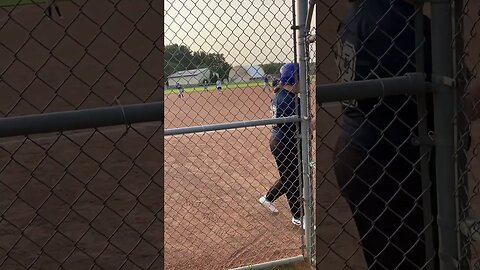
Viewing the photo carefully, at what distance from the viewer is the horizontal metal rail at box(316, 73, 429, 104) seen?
1577 mm

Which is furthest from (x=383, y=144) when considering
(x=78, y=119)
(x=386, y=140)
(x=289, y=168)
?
(x=289, y=168)

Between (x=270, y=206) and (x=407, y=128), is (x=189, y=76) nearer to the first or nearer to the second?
(x=270, y=206)

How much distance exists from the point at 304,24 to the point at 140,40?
55.2 inches

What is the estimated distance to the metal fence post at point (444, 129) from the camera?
65.6 inches

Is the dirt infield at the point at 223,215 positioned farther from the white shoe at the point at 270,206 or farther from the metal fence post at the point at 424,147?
the metal fence post at the point at 424,147

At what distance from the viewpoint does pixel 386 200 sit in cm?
210

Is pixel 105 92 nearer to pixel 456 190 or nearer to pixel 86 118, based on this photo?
pixel 86 118

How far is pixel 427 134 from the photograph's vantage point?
5.85ft

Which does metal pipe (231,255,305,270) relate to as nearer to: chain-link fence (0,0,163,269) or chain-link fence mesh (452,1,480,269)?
chain-link fence (0,0,163,269)

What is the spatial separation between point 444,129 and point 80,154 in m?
2.28

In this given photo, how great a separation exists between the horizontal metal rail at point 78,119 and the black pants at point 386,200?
943mm

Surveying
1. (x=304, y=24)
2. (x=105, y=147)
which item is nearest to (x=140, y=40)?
(x=105, y=147)

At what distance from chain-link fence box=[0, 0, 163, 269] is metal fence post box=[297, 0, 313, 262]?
1.24 metres

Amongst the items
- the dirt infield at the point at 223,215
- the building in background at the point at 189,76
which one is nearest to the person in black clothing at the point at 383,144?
the dirt infield at the point at 223,215
